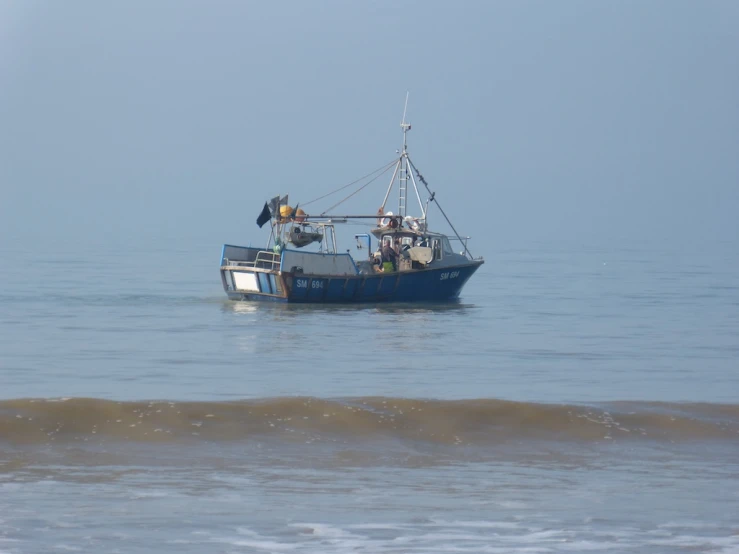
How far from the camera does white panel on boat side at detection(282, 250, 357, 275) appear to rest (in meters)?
34.0

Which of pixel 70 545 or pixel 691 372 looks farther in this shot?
pixel 691 372

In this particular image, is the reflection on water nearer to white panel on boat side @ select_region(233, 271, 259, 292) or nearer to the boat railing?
white panel on boat side @ select_region(233, 271, 259, 292)

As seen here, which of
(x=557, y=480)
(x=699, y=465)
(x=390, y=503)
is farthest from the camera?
(x=699, y=465)

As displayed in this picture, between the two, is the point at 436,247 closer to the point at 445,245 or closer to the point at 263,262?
the point at 445,245

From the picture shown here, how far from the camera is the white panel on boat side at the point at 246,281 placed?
1382 inches

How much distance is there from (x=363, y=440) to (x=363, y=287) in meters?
21.4

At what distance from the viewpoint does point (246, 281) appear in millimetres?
35375

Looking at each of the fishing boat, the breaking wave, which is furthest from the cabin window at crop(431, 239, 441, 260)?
the breaking wave

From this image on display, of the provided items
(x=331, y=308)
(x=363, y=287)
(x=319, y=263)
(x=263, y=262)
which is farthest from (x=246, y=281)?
(x=363, y=287)

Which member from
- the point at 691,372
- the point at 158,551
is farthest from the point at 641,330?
the point at 158,551

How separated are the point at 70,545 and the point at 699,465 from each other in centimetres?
687

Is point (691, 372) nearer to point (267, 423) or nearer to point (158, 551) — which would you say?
point (267, 423)

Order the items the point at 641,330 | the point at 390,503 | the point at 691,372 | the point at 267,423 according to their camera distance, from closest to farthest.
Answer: the point at 390,503
the point at 267,423
the point at 691,372
the point at 641,330

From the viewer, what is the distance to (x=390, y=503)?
10.2 meters
